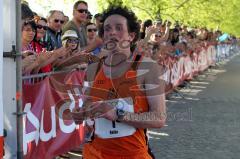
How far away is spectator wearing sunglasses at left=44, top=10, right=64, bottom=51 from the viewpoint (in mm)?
7605

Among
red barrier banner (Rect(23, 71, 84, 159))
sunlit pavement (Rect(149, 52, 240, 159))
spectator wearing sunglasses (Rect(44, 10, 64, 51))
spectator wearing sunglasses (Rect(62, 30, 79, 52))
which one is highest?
spectator wearing sunglasses (Rect(44, 10, 64, 51))

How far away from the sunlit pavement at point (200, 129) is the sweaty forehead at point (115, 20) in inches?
157

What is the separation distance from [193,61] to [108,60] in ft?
51.5

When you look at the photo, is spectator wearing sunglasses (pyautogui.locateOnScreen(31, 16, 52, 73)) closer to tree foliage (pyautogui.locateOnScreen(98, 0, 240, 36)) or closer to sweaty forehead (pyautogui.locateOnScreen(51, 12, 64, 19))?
sweaty forehead (pyautogui.locateOnScreen(51, 12, 64, 19))

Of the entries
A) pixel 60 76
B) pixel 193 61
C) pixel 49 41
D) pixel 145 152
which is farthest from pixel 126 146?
pixel 193 61

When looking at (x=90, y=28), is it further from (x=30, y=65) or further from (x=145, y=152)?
(x=145, y=152)

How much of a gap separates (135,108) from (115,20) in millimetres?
578

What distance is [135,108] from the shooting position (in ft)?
10.2

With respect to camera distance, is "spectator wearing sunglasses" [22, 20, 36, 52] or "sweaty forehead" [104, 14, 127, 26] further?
"spectator wearing sunglasses" [22, 20, 36, 52]

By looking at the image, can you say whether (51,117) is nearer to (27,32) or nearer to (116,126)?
(27,32)

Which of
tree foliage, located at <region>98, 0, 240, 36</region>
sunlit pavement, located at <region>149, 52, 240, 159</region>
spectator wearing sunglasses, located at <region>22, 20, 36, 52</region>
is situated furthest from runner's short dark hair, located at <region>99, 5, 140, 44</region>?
tree foliage, located at <region>98, 0, 240, 36</region>

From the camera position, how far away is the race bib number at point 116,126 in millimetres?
3113

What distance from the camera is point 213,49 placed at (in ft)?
89.9

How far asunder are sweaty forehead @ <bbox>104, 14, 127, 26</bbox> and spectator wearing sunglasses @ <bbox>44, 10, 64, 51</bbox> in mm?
4442
